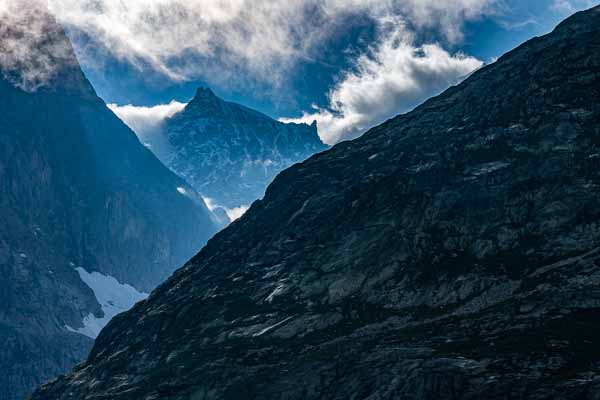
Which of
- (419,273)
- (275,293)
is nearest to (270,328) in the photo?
(275,293)

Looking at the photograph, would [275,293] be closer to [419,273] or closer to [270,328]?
[270,328]

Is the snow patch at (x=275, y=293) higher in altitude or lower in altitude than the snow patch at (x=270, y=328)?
higher

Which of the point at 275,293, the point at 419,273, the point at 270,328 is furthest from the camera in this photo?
the point at 275,293

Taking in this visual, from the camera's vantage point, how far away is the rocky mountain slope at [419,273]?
7025 cm

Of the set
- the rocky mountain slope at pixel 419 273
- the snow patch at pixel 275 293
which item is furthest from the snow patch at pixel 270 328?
the snow patch at pixel 275 293

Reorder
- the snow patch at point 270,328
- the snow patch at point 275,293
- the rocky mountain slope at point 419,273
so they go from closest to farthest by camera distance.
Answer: the rocky mountain slope at point 419,273 < the snow patch at point 270,328 < the snow patch at point 275,293

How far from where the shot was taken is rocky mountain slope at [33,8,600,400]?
70.2 metres

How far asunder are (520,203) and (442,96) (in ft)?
212

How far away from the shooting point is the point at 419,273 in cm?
9594

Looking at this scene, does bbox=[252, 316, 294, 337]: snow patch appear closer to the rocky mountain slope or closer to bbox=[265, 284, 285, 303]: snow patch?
the rocky mountain slope

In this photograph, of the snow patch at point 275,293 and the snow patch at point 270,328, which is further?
the snow patch at point 275,293

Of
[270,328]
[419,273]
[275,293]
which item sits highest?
[275,293]

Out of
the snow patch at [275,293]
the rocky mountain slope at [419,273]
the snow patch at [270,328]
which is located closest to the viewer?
the rocky mountain slope at [419,273]

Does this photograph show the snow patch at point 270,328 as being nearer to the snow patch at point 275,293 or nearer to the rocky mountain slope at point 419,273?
the rocky mountain slope at point 419,273
